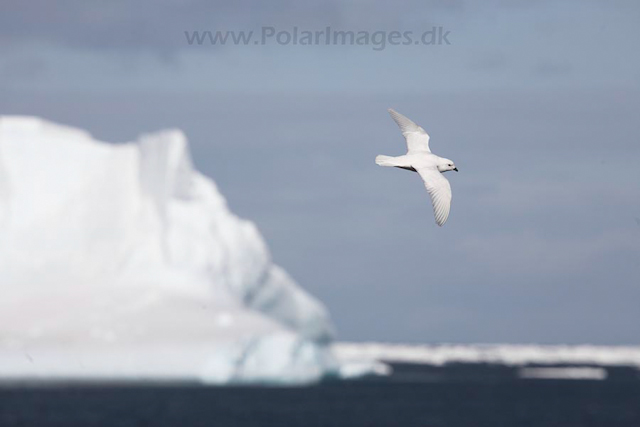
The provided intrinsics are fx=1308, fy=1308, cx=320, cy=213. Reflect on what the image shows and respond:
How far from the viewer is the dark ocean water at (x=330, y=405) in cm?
8188

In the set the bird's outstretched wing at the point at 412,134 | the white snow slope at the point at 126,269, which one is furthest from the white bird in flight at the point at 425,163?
the white snow slope at the point at 126,269

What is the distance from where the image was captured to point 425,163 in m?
18.3

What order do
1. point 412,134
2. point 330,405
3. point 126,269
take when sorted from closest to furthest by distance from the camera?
point 412,134 < point 126,269 < point 330,405

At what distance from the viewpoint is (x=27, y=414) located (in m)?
86.6

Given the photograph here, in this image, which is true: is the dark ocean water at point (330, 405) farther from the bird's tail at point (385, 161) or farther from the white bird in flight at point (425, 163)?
the bird's tail at point (385, 161)

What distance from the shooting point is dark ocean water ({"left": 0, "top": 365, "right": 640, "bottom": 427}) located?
81875mm

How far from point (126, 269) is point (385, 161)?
77616mm

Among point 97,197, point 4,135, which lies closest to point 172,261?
point 97,197

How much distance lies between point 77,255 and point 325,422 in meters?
25.9

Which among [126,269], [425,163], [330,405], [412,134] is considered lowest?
[330,405]

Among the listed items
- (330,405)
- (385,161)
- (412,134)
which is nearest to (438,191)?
(385,161)

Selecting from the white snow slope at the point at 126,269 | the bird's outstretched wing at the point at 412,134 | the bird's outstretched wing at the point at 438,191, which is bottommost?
the bird's outstretched wing at the point at 438,191

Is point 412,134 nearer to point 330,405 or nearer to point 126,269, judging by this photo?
point 126,269

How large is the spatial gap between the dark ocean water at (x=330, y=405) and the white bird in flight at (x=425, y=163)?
60034 mm
